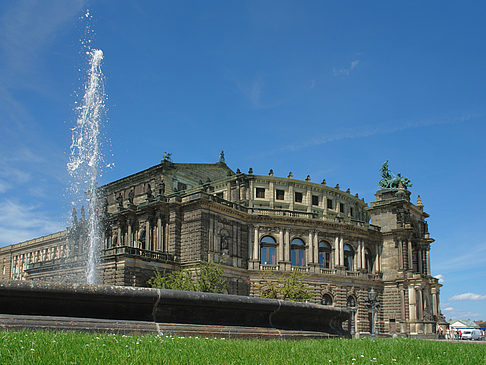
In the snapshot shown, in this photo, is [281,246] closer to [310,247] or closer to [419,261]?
[310,247]

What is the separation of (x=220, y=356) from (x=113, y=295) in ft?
9.97

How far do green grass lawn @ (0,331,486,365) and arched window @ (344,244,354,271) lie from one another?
5283cm

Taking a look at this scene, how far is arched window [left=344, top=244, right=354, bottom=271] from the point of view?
6234 cm

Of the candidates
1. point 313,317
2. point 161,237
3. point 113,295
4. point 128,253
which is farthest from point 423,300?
point 113,295

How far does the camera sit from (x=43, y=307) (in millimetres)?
9586

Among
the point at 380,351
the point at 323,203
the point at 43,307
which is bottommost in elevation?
the point at 380,351

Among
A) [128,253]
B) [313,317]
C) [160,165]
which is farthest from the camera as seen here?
[160,165]

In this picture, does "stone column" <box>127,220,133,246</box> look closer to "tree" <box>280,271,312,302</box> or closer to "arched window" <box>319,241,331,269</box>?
Answer: "tree" <box>280,271,312,302</box>

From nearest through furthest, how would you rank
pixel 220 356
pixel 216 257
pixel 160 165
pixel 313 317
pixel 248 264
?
pixel 220 356
pixel 313 317
pixel 216 257
pixel 248 264
pixel 160 165

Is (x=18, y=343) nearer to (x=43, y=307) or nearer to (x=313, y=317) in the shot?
(x=43, y=307)

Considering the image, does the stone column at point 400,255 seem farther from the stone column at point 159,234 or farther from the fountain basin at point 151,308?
the fountain basin at point 151,308

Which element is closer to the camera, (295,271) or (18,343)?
(18,343)

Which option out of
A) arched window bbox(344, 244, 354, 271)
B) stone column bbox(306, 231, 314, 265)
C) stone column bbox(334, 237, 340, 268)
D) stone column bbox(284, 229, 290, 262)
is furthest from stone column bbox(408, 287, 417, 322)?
stone column bbox(284, 229, 290, 262)

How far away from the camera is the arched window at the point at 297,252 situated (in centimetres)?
5876
